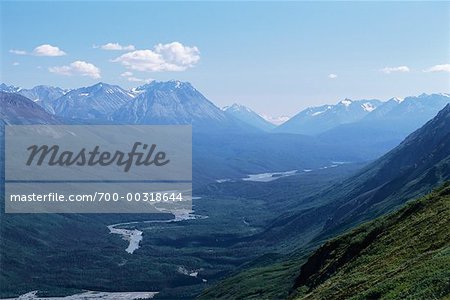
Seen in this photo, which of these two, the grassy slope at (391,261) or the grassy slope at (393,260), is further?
the grassy slope at (391,261)

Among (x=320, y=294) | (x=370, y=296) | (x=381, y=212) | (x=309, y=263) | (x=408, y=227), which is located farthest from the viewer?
(x=381, y=212)

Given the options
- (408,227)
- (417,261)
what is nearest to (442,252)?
(417,261)

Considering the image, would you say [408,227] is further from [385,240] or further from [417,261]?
[417,261]

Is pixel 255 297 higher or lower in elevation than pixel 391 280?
lower

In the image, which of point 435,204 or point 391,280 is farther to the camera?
point 435,204

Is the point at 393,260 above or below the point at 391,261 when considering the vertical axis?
above

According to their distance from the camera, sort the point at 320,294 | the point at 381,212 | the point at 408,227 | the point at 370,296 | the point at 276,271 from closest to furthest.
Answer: the point at 370,296 → the point at 320,294 → the point at 408,227 → the point at 276,271 → the point at 381,212

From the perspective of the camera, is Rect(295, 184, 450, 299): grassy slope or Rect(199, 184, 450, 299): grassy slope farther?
Rect(199, 184, 450, 299): grassy slope

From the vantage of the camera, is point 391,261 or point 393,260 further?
point 391,261
